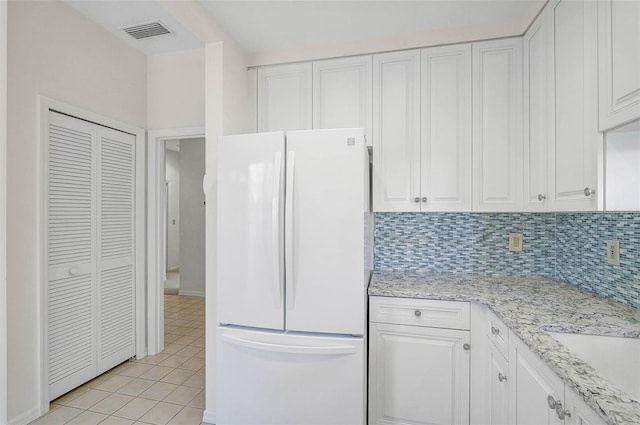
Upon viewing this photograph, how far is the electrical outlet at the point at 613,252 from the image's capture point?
1592 mm

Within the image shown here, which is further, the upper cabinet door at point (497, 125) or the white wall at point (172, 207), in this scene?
the white wall at point (172, 207)

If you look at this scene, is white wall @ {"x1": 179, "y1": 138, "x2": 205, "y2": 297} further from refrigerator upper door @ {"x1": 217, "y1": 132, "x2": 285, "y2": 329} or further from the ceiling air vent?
refrigerator upper door @ {"x1": 217, "y1": 132, "x2": 285, "y2": 329}

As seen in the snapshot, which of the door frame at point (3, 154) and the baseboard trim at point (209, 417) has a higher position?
the door frame at point (3, 154)

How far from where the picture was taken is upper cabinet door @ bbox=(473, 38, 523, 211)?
2014mm

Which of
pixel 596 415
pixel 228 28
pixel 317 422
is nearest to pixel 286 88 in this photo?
pixel 228 28

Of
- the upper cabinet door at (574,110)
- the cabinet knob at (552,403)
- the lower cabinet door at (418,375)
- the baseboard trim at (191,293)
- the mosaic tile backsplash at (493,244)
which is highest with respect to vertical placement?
the upper cabinet door at (574,110)

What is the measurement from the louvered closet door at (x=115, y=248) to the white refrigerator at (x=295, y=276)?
1.46m

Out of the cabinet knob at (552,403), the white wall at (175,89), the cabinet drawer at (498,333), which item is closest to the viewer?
the cabinet knob at (552,403)

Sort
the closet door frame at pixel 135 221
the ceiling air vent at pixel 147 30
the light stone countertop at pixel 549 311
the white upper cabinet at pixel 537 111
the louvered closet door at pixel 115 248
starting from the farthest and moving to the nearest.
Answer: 1. the louvered closet door at pixel 115 248
2. the ceiling air vent at pixel 147 30
3. the closet door frame at pixel 135 221
4. the white upper cabinet at pixel 537 111
5. the light stone countertop at pixel 549 311

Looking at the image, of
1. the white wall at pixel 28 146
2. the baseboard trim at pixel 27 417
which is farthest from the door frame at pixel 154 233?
the baseboard trim at pixel 27 417

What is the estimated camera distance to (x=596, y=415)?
2.70 ft

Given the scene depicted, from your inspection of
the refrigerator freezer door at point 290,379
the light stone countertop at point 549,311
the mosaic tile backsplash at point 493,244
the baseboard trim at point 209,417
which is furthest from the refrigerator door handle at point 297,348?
the mosaic tile backsplash at point 493,244

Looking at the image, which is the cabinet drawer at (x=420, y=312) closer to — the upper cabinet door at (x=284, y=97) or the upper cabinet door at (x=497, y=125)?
the upper cabinet door at (x=497, y=125)

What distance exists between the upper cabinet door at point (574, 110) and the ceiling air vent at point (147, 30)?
2573 mm
